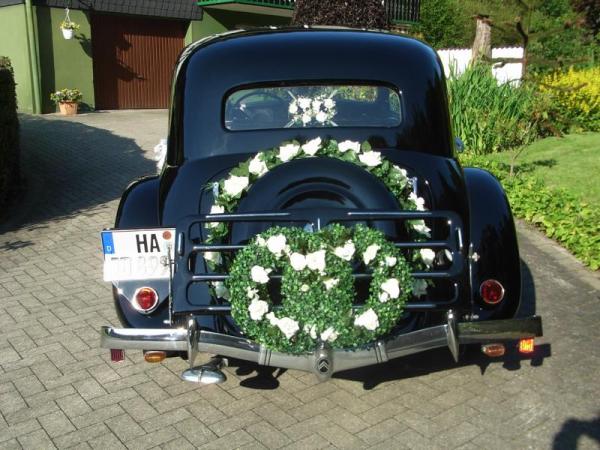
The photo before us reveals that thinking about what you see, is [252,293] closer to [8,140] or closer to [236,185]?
[236,185]

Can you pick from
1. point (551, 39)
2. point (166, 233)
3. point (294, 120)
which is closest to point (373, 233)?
point (166, 233)

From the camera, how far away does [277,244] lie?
10.5 ft

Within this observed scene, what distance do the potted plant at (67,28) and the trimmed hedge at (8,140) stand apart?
7167 mm

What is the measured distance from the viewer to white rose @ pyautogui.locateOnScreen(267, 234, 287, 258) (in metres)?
3.21

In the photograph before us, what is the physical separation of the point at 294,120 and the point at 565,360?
2.40m

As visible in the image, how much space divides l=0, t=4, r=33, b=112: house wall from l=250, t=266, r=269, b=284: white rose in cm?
1479

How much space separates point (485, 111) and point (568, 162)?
1.60 metres

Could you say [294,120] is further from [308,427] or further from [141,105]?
[141,105]

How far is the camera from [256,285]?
3.22 meters

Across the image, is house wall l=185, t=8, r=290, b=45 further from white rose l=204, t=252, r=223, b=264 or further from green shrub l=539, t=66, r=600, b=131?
white rose l=204, t=252, r=223, b=264

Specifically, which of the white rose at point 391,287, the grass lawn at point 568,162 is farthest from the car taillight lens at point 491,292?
the grass lawn at point 568,162

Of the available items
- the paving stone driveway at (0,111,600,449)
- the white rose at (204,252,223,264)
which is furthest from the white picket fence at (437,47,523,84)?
the white rose at (204,252,223,264)

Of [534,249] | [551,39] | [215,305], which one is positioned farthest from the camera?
[551,39]

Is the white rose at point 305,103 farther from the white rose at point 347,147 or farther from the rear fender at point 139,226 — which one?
the rear fender at point 139,226
